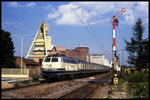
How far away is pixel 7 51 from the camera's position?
5069 cm

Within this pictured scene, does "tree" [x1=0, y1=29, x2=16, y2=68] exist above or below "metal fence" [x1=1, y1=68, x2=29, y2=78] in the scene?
above

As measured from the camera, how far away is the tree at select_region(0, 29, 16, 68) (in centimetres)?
4806

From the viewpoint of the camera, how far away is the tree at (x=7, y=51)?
1892 inches

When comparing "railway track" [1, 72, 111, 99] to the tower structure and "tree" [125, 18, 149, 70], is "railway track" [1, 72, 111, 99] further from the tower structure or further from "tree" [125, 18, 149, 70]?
the tower structure

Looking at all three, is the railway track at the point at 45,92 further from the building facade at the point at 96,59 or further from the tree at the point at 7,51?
the building facade at the point at 96,59

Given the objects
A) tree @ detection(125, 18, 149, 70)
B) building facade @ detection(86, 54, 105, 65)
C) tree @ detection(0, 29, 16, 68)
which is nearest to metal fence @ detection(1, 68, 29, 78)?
tree @ detection(0, 29, 16, 68)

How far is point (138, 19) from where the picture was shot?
41.9 metres

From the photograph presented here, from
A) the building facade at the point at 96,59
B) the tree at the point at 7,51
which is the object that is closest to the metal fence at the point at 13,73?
the tree at the point at 7,51

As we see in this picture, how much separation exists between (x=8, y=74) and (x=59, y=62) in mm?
19778

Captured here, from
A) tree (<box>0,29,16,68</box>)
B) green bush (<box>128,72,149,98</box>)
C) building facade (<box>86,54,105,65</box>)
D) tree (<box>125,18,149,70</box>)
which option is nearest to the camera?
green bush (<box>128,72,149,98</box>)

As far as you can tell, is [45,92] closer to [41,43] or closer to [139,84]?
[139,84]

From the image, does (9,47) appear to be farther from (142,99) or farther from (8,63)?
(142,99)

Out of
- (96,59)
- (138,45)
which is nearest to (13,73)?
(138,45)

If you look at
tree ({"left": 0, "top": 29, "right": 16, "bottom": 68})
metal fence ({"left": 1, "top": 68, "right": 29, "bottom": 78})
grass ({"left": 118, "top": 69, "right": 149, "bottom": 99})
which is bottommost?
metal fence ({"left": 1, "top": 68, "right": 29, "bottom": 78})
